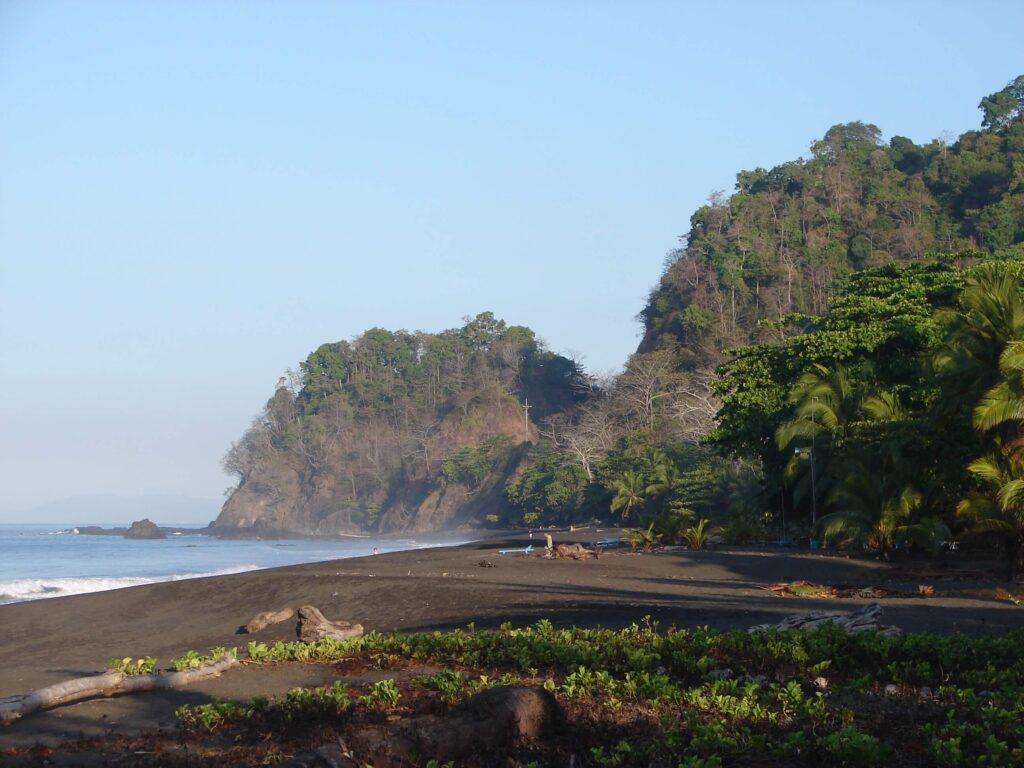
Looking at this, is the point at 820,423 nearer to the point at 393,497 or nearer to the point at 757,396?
the point at 757,396

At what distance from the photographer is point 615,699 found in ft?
22.4

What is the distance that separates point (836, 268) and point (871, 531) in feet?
153

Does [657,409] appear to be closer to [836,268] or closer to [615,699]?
[836,268]

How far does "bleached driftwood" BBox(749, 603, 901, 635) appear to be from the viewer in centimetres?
909

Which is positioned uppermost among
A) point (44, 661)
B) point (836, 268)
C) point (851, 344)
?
point (836, 268)

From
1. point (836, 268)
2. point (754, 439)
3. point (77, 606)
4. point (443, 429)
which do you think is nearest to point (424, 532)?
point (443, 429)

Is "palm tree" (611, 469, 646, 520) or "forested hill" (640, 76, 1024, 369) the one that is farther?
"forested hill" (640, 76, 1024, 369)

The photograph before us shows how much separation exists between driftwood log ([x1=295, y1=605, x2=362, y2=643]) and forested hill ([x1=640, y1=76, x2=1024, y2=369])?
168 ft

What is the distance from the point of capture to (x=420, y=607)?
15.1 meters

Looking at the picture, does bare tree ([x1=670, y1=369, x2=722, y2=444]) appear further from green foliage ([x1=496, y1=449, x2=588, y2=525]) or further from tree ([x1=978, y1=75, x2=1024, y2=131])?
tree ([x1=978, y1=75, x2=1024, y2=131])

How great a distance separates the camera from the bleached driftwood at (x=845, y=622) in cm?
909

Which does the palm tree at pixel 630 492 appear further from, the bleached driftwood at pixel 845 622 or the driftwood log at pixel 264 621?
the bleached driftwood at pixel 845 622

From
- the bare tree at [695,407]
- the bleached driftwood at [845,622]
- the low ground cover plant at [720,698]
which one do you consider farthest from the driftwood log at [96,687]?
the bare tree at [695,407]

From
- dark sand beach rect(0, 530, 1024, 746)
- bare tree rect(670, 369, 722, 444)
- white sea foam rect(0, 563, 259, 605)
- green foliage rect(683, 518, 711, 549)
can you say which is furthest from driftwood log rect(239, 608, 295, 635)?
bare tree rect(670, 369, 722, 444)
